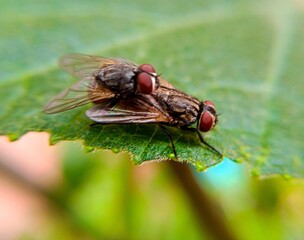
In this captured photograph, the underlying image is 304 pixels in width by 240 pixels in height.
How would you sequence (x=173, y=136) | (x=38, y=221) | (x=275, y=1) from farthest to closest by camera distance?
1. (x=38, y=221)
2. (x=275, y=1)
3. (x=173, y=136)

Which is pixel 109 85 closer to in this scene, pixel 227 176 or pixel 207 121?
pixel 207 121

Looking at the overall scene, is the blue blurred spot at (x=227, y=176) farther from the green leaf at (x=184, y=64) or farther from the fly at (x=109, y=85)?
the fly at (x=109, y=85)

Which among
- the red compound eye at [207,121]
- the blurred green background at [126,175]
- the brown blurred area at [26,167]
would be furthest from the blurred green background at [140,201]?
the brown blurred area at [26,167]

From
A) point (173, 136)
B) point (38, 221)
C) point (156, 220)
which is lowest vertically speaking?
point (38, 221)

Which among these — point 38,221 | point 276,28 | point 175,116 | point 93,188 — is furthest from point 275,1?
point 38,221

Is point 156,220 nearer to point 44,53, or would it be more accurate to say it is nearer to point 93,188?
point 93,188

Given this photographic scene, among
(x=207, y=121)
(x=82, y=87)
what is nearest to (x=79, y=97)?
(x=82, y=87)

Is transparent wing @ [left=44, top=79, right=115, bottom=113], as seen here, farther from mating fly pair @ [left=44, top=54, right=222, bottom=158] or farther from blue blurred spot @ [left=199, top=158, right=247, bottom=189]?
blue blurred spot @ [left=199, top=158, right=247, bottom=189]
